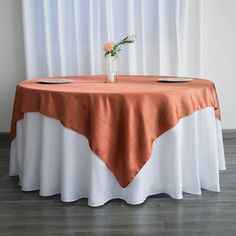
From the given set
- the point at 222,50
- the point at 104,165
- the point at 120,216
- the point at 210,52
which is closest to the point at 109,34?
the point at 210,52

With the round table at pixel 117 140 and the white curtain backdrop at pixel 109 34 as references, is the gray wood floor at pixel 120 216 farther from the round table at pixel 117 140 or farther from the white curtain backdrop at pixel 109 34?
the white curtain backdrop at pixel 109 34

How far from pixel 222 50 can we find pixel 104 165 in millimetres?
2174

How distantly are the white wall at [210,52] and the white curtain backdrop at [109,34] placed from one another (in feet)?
0.59

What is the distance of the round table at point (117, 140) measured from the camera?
199cm

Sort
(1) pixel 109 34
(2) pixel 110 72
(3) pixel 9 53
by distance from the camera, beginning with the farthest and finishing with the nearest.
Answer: (3) pixel 9 53
(1) pixel 109 34
(2) pixel 110 72

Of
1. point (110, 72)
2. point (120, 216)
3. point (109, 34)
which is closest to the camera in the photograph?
point (120, 216)

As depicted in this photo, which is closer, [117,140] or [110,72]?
[117,140]

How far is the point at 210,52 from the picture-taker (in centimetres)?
355
